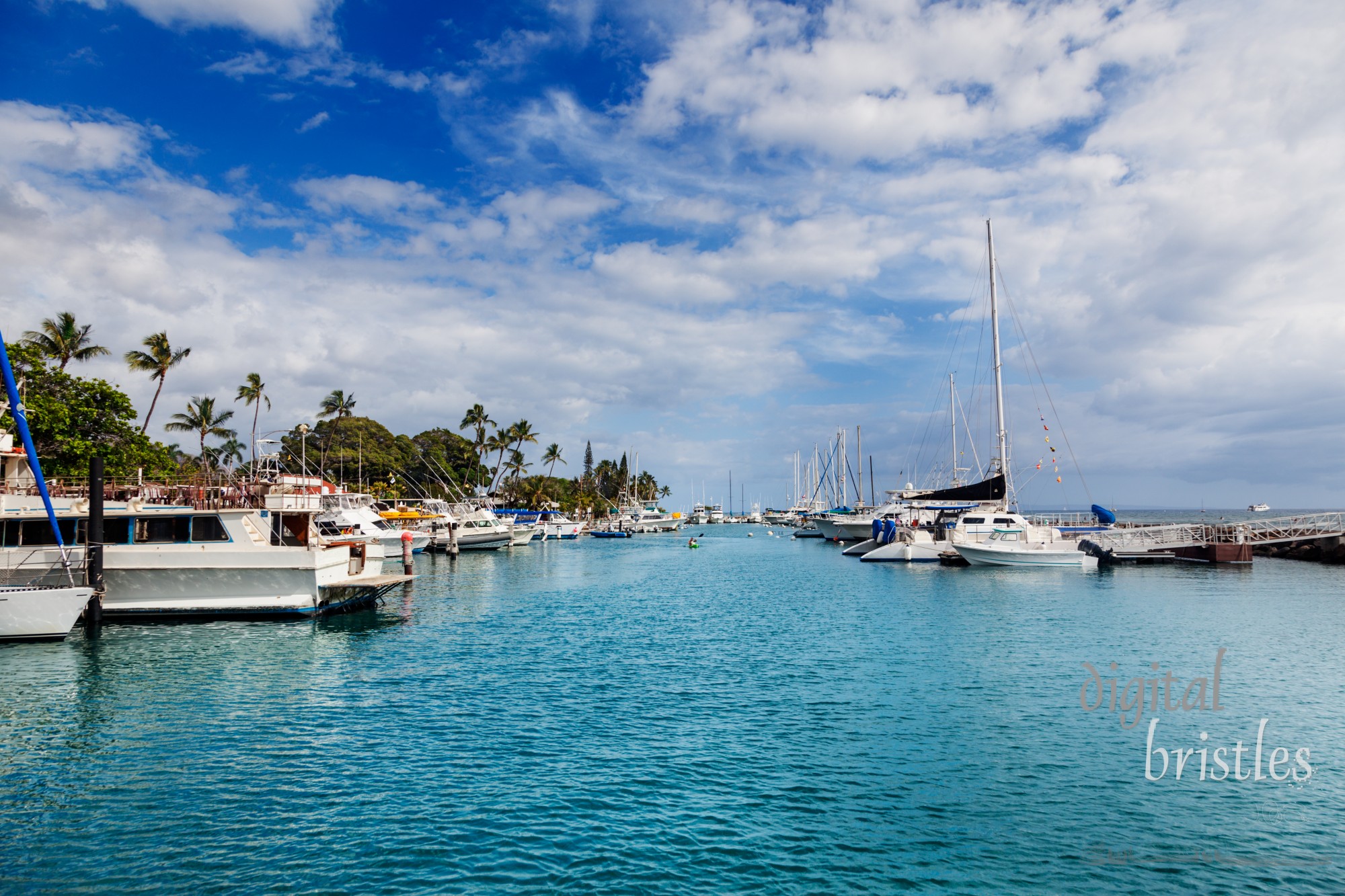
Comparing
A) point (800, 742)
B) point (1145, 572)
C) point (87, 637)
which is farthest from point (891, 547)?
point (87, 637)

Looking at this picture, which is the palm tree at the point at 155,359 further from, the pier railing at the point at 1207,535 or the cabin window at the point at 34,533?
the pier railing at the point at 1207,535

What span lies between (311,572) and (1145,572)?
171 ft

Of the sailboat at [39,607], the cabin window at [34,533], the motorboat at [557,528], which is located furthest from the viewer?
the motorboat at [557,528]

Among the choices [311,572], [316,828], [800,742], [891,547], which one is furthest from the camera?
[891,547]

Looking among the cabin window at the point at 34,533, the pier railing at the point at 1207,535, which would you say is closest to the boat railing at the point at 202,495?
the cabin window at the point at 34,533

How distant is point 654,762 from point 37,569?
1068 inches

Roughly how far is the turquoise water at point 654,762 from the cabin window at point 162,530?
3380 mm

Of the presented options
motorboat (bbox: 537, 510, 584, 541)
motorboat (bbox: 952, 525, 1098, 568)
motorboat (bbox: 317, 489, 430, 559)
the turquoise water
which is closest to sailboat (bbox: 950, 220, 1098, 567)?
motorboat (bbox: 952, 525, 1098, 568)

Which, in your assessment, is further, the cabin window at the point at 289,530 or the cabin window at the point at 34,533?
the cabin window at the point at 289,530

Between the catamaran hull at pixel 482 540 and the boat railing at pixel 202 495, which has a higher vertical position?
the boat railing at pixel 202 495

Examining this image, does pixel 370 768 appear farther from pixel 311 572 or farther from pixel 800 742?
pixel 311 572

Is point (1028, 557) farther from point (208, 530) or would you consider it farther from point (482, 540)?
point (482, 540)

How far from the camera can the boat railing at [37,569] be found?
2783 centimetres

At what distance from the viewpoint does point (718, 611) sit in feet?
121
